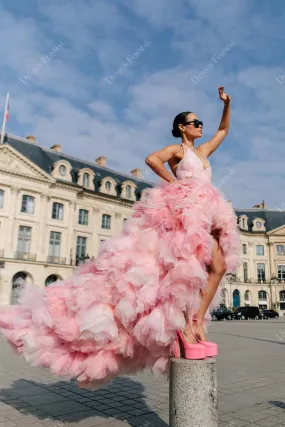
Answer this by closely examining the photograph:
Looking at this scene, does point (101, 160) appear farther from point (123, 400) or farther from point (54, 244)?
point (123, 400)

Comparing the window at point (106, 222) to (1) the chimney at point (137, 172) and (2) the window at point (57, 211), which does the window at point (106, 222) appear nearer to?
(2) the window at point (57, 211)

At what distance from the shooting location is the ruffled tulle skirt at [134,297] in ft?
8.24

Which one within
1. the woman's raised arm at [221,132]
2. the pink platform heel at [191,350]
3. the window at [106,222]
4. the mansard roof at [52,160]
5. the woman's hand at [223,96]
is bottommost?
the pink platform heel at [191,350]

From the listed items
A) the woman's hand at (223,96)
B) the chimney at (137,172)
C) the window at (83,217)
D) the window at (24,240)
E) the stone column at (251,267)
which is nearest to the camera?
the woman's hand at (223,96)

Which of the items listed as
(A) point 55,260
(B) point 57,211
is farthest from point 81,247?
(B) point 57,211

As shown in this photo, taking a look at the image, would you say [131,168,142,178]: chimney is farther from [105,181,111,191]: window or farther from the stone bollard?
the stone bollard

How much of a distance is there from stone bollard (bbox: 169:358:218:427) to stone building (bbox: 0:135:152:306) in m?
29.1

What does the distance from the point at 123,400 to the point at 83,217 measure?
34463 mm

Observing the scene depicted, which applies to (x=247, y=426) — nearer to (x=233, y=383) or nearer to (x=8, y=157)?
(x=233, y=383)

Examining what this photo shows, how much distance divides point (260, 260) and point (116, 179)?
96.7ft

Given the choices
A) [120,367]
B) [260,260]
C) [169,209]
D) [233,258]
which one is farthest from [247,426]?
[260,260]

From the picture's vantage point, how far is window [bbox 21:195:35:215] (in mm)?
33469

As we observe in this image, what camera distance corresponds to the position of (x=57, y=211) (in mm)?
35844

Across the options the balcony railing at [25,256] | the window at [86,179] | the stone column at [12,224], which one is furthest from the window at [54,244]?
the window at [86,179]
